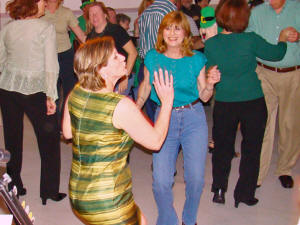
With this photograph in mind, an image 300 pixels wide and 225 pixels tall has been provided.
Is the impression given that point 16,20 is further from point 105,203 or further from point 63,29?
point 105,203

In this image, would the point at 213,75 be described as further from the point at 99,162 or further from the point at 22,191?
the point at 22,191

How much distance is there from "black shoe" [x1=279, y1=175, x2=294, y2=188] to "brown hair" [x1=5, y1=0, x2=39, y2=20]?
8.06 ft

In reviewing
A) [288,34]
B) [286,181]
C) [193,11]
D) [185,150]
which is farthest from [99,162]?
[193,11]

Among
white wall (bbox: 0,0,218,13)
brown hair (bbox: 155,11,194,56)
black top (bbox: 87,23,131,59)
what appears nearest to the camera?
brown hair (bbox: 155,11,194,56)

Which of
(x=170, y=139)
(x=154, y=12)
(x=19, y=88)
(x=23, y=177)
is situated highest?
(x=154, y=12)

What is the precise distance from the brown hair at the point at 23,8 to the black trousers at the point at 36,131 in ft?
1.87

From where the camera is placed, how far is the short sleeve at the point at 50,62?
325cm

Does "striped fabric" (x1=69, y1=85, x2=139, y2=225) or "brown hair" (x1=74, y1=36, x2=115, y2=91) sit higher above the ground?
"brown hair" (x1=74, y1=36, x2=115, y2=91)

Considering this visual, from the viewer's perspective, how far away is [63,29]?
4676mm

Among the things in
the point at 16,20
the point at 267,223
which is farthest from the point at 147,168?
the point at 16,20

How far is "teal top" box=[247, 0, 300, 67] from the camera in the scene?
3482 mm

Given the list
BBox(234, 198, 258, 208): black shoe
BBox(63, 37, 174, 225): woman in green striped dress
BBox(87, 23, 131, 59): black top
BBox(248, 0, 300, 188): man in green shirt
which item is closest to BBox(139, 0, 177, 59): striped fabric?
BBox(87, 23, 131, 59): black top

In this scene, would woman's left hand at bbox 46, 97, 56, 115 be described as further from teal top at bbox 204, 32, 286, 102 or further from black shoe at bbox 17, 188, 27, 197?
teal top at bbox 204, 32, 286, 102

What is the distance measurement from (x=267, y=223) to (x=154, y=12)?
2.02m
